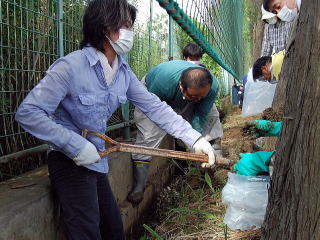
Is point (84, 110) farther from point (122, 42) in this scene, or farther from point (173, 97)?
point (173, 97)

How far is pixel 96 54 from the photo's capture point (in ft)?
6.46

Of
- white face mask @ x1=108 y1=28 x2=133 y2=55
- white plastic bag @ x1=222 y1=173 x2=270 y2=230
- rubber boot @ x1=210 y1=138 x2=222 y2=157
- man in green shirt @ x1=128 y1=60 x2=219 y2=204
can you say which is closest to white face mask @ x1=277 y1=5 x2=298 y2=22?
man in green shirt @ x1=128 y1=60 x2=219 y2=204

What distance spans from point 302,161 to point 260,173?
1164mm

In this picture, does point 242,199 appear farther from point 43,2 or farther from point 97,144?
point 43,2

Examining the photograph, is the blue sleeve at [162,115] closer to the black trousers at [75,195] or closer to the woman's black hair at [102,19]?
the woman's black hair at [102,19]

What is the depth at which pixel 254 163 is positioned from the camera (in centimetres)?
273

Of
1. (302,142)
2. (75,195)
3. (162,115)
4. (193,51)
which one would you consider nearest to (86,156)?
(75,195)

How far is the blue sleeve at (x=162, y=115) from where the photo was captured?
2453 mm

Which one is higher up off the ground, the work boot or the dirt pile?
the dirt pile

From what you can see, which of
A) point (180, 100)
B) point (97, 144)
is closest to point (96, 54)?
point (97, 144)

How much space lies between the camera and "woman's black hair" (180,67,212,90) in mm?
3203

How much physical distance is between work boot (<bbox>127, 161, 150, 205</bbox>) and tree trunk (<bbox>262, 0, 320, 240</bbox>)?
1531 mm

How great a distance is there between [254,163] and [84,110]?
4.69ft

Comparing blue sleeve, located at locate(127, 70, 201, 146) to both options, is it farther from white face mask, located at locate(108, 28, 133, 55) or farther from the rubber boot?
the rubber boot
